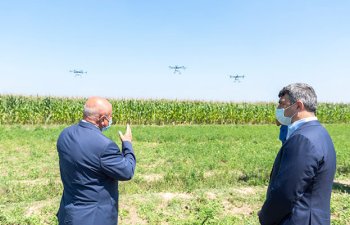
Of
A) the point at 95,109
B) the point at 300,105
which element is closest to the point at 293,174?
the point at 300,105

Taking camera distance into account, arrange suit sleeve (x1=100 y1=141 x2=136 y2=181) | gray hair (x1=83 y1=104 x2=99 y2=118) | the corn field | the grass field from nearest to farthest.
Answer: suit sleeve (x1=100 y1=141 x2=136 y2=181) < gray hair (x1=83 y1=104 x2=99 y2=118) < the grass field < the corn field

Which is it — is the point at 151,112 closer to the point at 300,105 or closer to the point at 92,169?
the point at 92,169

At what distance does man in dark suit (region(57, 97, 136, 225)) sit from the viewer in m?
3.77

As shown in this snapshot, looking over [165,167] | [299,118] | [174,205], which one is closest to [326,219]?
[299,118]

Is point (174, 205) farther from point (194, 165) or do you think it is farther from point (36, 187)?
point (194, 165)

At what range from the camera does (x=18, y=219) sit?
662cm

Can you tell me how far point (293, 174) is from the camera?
3.11 meters

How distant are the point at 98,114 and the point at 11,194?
20.2 feet

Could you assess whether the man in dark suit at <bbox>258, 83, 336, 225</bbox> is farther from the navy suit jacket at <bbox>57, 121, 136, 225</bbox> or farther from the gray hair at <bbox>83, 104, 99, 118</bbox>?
the gray hair at <bbox>83, 104, 99, 118</bbox>

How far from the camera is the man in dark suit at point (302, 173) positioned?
3113 mm

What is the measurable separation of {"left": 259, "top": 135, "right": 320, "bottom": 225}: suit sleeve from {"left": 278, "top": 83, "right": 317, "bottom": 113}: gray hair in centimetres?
44

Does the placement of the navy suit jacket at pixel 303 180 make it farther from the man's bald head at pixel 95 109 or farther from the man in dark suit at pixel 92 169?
the man's bald head at pixel 95 109

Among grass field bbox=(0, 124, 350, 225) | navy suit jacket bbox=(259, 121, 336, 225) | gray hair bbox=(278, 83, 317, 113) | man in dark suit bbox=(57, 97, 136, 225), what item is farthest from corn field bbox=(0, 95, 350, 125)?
navy suit jacket bbox=(259, 121, 336, 225)

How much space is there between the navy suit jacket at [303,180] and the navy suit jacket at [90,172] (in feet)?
4.89
